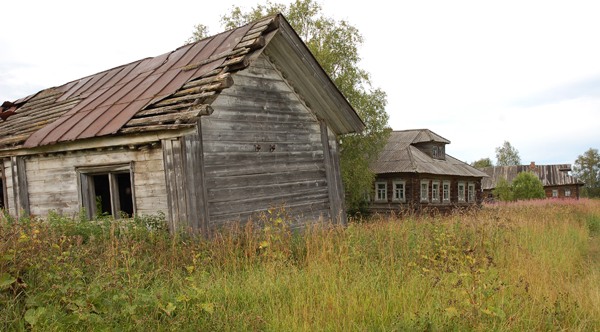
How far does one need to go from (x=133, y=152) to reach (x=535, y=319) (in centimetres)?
669

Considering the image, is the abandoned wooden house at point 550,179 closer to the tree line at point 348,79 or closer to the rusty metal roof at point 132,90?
the tree line at point 348,79

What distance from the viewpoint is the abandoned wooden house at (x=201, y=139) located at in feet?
25.0

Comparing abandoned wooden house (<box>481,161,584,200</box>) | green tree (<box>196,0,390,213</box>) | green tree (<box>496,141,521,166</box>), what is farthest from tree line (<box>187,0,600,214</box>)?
green tree (<box>496,141,521,166</box>)

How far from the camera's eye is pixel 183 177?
7453mm

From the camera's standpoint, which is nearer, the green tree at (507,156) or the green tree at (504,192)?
the green tree at (504,192)

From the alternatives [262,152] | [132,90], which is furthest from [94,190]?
[262,152]

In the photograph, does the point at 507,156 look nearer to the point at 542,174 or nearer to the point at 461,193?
the point at 542,174

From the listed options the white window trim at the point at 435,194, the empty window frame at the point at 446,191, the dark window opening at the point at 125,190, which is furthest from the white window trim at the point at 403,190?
the dark window opening at the point at 125,190

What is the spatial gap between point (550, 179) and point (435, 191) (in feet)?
97.6

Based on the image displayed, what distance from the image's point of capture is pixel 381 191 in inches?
1094

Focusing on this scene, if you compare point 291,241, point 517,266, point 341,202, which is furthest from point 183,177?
point 517,266

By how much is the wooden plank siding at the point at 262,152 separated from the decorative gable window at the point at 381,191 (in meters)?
17.8

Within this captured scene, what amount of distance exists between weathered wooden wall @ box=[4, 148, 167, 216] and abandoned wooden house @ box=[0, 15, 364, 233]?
0.08 ft

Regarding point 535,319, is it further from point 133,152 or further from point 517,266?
point 133,152
